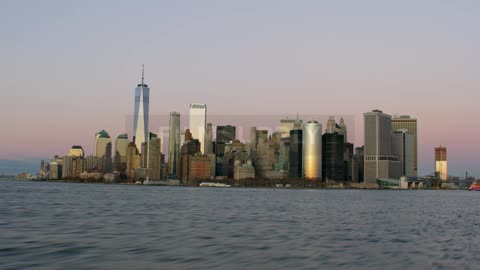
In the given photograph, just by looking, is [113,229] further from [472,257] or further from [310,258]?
[472,257]

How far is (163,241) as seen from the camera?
132 ft

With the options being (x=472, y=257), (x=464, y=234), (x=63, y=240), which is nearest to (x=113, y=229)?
(x=63, y=240)

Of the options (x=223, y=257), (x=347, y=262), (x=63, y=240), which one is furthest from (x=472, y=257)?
(x=63, y=240)

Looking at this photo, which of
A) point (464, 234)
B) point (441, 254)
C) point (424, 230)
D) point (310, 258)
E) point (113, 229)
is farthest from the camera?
point (424, 230)

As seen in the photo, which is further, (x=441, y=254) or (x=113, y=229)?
Result: (x=113, y=229)

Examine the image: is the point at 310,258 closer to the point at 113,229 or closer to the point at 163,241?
the point at 163,241

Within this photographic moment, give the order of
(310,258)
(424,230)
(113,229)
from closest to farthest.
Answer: (310,258) < (113,229) < (424,230)

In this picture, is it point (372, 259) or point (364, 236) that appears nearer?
point (372, 259)

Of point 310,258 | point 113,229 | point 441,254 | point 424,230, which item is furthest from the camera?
point 424,230

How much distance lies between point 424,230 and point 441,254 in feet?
60.6

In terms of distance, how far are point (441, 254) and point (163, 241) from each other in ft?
63.5

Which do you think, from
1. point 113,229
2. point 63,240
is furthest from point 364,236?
point 63,240

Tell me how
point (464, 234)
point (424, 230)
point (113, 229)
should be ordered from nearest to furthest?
point (113, 229) < point (464, 234) < point (424, 230)

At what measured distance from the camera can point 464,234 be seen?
172 feet
